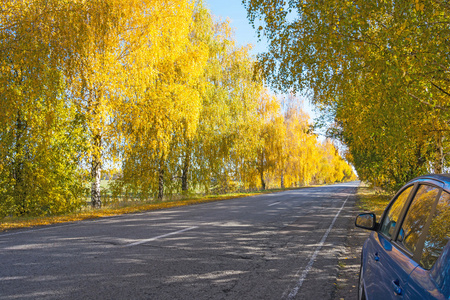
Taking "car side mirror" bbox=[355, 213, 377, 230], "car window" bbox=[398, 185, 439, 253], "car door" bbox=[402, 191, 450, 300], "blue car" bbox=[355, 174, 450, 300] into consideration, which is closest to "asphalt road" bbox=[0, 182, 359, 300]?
"car side mirror" bbox=[355, 213, 377, 230]

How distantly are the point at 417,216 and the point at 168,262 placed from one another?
13.4 ft

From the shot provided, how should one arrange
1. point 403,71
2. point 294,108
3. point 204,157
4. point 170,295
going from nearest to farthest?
point 170,295, point 403,71, point 204,157, point 294,108

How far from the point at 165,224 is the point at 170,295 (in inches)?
216

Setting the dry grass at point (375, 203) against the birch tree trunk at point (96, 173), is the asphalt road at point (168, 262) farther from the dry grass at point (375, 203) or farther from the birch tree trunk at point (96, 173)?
the dry grass at point (375, 203)

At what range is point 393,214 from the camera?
10.1ft

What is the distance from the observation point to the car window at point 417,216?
220 cm

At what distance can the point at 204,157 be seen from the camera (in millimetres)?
23469

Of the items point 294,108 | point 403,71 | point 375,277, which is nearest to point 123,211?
point 403,71

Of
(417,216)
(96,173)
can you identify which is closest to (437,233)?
(417,216)

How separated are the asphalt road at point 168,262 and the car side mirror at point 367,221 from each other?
55.2 inches

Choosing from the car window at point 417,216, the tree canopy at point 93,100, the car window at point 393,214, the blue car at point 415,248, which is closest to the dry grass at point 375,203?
the tree canopy at point 93,100

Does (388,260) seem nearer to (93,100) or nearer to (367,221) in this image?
(367,221)

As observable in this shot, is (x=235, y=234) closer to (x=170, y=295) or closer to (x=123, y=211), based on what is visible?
(x=170, y=295)

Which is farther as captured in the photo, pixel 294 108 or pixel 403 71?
pixel 294 108
